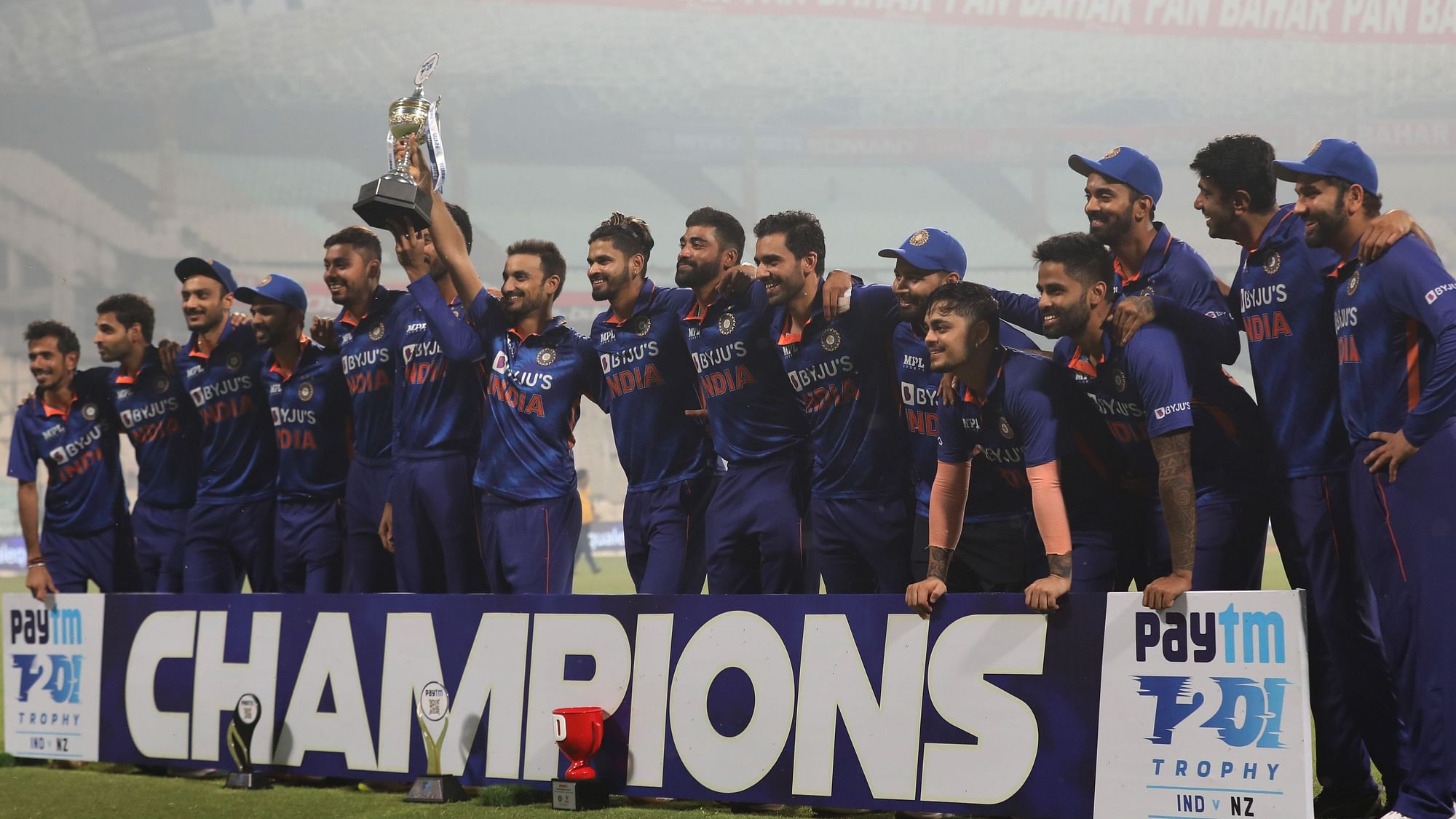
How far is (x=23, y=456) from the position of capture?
28.1 feet

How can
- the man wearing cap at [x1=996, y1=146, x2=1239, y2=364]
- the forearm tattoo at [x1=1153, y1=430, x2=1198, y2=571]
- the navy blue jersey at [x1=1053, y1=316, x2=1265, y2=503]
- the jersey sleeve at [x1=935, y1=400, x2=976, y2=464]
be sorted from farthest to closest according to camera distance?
the jersey sleeve at [x1=935, y1=400, x2=976, y2=464]
the man wearing cap at [x1=996, y1=146, x2=1239, y2=364]
the navy blue jersey at [x1=1053, y1=316, x2=1265, y2=503]
the forearm tattoo at [x1=1153, y1=430, x2=1198, y2=571]

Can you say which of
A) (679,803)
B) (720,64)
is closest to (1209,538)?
(679,803)

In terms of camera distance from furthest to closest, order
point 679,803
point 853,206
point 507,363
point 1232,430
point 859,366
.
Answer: point 853,206, point 507,363, point 859,366, point 679,803, point 1232,430

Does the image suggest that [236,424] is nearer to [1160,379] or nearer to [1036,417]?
[1036,417]

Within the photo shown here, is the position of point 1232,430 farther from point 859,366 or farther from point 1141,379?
point 859,366

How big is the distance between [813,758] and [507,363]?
2546 mm

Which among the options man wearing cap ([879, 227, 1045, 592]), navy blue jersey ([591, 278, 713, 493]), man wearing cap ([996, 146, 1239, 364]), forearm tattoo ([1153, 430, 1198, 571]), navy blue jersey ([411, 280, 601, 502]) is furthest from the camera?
navy blue jersey ([411, 280, 601, 502])

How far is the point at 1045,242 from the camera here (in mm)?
5293

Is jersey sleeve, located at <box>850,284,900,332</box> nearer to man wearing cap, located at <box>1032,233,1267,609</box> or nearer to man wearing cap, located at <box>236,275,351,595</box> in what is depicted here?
man wearing cap, located at <box>1032,233,1267,609</box>

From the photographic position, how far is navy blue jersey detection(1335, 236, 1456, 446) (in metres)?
4.38

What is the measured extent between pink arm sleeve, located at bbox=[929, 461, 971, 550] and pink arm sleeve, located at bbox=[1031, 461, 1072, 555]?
0.98 feet

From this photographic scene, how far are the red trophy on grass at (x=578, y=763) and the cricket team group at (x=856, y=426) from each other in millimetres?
988

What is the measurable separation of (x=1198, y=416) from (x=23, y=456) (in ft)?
23.4

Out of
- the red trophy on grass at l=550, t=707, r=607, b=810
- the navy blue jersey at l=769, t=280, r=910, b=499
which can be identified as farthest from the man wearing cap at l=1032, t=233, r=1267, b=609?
the red trophy on grass at l=550, t=707, r=607, b=810
